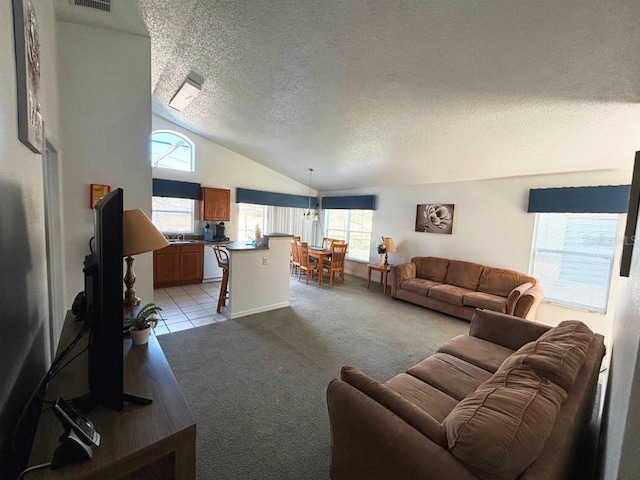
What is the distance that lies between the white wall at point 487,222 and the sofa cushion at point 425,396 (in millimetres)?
3435

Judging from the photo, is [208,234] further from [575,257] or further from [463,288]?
[575,257]

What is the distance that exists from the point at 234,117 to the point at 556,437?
4.77 metres

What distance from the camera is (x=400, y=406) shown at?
117 cm

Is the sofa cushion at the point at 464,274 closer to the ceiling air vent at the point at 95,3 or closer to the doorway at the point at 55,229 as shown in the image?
the doorway at the point at 55,229

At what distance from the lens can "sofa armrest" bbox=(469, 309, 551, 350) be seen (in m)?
2.32

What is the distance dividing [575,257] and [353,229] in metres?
4.34

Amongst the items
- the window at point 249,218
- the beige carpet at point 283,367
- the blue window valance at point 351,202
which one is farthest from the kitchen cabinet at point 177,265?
the blue window valance at point 351,202

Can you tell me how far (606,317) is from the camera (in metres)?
3.57

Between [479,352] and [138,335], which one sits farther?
[479,352]

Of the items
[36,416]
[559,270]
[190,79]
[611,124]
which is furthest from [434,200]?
[36,416]

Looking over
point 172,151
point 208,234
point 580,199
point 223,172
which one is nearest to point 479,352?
point 580,199

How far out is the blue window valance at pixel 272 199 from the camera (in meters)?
6.42

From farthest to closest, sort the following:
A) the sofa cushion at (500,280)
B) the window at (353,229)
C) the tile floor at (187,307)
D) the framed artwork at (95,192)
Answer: the window at (353,229)
the sofa cushion at (500,280)
the tile floor at (187,307)
the framed artwork at (95,192)

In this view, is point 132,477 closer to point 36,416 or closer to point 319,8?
point 36,416
